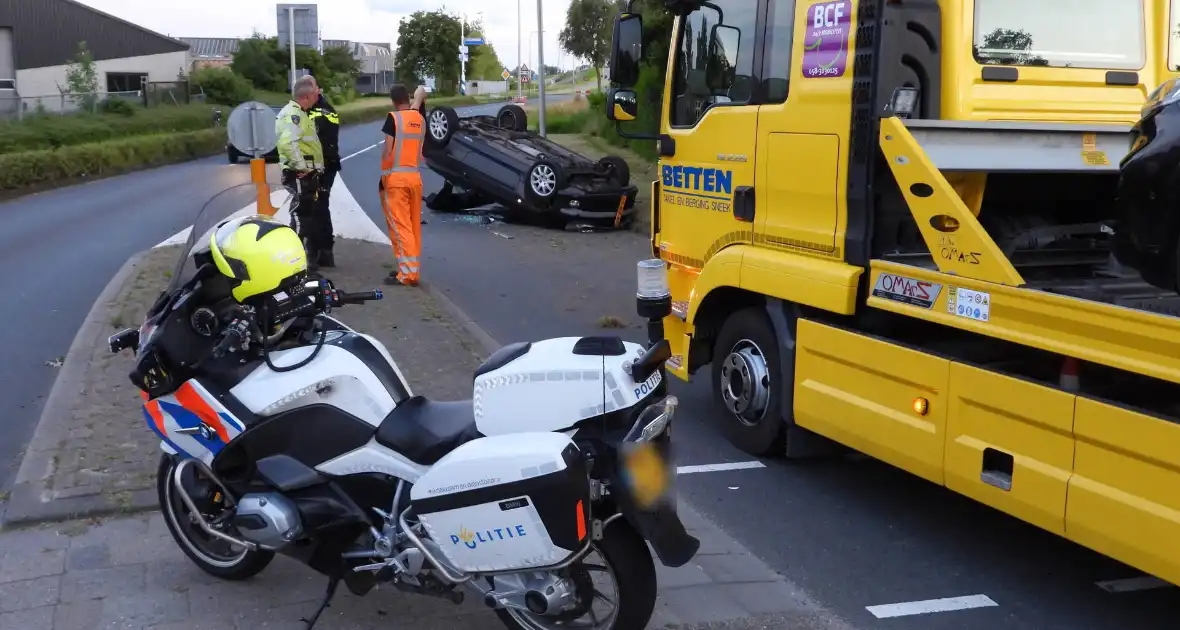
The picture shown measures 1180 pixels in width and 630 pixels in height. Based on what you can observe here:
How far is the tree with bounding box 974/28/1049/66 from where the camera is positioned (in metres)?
5.30

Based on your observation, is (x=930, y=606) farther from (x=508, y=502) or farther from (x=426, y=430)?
(x=426, y=430)

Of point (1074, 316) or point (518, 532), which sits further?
point (1074, 316)

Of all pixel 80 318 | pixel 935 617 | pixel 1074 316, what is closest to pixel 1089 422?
pixel 1074 316

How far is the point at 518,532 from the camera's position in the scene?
3.33m

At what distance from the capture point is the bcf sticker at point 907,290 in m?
4.65

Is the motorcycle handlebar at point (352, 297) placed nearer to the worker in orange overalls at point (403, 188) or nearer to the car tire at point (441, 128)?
the worker in orange overalls at point (403, 188)

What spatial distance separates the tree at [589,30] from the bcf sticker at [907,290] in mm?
33856

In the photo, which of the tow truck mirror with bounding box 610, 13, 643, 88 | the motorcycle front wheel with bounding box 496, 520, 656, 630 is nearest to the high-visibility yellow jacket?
the tow truck mirror with bounding box 610, 13, 643, 88

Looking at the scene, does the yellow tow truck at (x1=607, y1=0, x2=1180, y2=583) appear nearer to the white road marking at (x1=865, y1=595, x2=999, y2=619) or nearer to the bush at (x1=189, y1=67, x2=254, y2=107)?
the white road marking at (x1=865, y1=595, x2=999, y2=619)

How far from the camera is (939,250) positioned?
4.64 metres

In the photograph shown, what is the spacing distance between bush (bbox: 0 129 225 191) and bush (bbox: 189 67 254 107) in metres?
13.2

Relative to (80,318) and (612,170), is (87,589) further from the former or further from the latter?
(612,170)

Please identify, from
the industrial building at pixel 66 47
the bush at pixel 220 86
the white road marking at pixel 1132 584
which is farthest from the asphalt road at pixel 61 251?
the bush at pixel 220 86

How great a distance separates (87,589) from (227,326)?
129 cm
